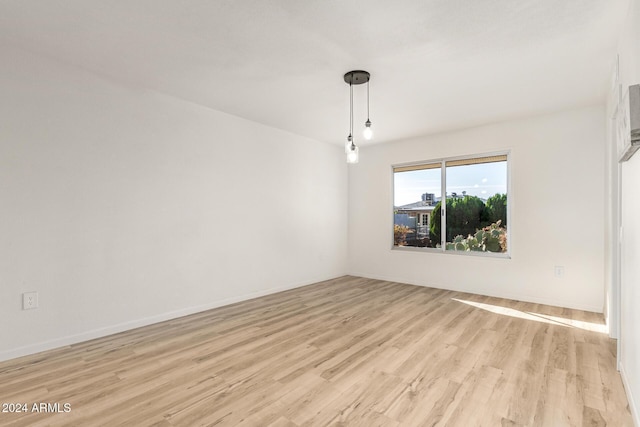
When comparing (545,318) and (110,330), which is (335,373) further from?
(545,318)

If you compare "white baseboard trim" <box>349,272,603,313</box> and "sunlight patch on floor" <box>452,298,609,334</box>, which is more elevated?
"white baseboard trim" <box>349,272,603,313</box>

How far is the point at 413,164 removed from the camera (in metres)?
5.53

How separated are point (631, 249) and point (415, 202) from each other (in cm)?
370

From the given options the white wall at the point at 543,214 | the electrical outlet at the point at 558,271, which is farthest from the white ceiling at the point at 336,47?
the electrical outlet at the point at 558,271

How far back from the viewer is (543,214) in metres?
4.26

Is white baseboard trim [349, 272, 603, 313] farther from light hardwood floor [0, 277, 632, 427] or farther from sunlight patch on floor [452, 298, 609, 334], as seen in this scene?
sunlight patch on floor [452, 298, 609, 334]

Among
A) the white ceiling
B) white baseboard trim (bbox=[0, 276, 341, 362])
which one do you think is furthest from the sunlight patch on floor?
white baseboard trim (bbox=[0, 276, 341, 362])

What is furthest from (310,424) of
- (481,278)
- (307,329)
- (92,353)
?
(481,278)

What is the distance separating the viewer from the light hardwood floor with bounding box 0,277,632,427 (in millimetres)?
1893

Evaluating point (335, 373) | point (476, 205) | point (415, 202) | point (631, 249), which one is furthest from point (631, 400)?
point (415, 202)

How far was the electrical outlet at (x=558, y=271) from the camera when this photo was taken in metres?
4.13

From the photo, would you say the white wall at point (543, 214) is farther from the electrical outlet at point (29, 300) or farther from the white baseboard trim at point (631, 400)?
the electrical outlet at point (29, 300)

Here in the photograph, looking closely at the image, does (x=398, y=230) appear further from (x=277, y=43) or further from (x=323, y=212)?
(x=277, y=43)

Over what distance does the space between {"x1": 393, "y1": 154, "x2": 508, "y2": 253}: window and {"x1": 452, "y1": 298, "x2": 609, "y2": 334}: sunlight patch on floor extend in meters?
0.98
